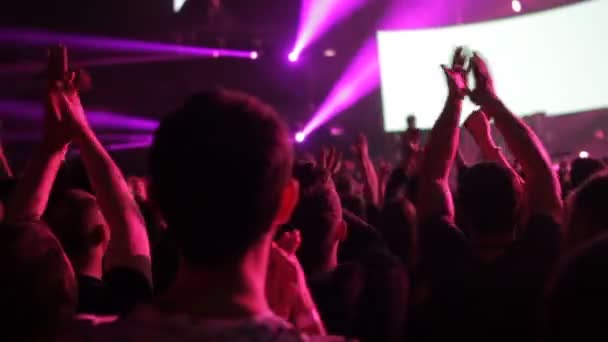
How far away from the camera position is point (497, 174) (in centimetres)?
200

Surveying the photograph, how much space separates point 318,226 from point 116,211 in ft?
2.47

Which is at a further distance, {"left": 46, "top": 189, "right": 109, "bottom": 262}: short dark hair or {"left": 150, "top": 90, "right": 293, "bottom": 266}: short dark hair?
{"left": 46, "top": 189, "right": 109, "bottom": 262}: short dark hair

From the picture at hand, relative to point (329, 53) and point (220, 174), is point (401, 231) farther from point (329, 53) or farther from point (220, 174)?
point (329, 53)

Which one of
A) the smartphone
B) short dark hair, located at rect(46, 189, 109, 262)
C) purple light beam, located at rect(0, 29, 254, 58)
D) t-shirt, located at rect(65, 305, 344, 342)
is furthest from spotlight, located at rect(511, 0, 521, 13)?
t-shirt, located at rect(65, 305, 344, 342)

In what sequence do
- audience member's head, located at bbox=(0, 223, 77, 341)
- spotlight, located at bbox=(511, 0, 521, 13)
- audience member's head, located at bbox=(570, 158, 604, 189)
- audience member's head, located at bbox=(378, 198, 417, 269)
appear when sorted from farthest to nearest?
spotlight, located at bbox=(511, 0, 521, 13), audience member's head, located at bbox=(570, 158, 604, 189), audience member's head, located at bbox=(378, 198, 417, 269), audience member's head, located at bbox=(0, 223, 77, 341)

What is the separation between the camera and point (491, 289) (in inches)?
72.7

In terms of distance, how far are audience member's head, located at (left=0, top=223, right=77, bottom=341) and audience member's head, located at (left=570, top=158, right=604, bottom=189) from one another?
8.50ft

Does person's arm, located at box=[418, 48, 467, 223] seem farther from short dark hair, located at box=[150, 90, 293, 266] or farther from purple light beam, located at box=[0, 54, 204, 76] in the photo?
purple light beam, located at box=[0, 54, 204, 76]

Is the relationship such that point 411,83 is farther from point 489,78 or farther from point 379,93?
point 489,78

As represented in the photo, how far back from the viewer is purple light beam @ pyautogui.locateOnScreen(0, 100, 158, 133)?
9.35m

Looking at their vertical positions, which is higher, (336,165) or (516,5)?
(516,5)

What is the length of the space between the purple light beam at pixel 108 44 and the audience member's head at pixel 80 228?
8486mm

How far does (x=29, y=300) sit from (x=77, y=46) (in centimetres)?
941

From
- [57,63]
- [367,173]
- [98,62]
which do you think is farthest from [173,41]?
[57,63]
